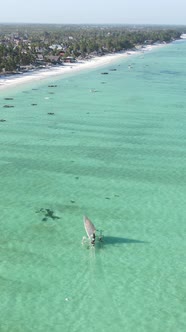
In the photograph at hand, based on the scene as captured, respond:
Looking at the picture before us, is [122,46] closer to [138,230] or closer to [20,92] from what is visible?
[20,92]

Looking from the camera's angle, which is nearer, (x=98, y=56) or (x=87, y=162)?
(x=87, y=162)

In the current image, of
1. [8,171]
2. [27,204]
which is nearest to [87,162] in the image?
[8,171]

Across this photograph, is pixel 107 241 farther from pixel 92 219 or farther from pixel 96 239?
pixel 92 219

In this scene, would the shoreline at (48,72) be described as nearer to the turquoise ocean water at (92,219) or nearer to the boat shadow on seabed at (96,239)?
the turquoise ocean water at (92,219)

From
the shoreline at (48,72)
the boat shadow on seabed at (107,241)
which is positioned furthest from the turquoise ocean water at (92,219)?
the shoreline at (48,72)

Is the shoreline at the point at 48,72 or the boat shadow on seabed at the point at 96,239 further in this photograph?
the shoreline at the point at 48,72

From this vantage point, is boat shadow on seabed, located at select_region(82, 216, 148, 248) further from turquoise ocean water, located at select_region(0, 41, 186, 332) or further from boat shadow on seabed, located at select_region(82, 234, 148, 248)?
turquoise ocean water, located at select_region(0, 41, 186, 332)

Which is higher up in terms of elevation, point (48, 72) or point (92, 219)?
point (48, 72)

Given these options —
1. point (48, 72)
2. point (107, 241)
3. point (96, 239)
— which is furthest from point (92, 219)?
point (48, 72)

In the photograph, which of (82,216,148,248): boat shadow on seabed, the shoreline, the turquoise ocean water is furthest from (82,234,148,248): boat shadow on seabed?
the shoreline
